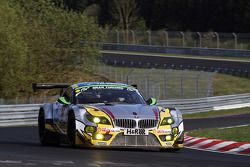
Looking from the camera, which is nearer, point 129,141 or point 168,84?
point 129,141

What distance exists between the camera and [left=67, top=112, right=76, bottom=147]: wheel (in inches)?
546

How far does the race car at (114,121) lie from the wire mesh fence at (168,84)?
17.7m

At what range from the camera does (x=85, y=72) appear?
45.3 m

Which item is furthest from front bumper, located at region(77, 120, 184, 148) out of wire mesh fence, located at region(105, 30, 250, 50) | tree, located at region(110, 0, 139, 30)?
tree, located at region(110, 0, 139, 30)

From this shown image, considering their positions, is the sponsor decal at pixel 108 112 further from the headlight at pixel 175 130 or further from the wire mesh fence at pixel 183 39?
the wire mesh fence at pixel 183 39

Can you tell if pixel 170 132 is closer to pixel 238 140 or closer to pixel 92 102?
pixel 92 102

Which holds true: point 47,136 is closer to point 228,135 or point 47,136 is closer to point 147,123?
point 147,123

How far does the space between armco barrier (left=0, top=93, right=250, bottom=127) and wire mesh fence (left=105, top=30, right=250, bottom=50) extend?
20.4 m

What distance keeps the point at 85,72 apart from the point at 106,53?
74.5 feet

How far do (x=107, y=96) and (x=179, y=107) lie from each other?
60.6 feet

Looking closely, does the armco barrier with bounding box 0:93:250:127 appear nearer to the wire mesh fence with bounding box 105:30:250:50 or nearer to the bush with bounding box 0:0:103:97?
the bush with bounding box 0:0:103:97

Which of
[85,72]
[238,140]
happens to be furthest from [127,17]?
[238,140]

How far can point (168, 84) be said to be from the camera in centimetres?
4019

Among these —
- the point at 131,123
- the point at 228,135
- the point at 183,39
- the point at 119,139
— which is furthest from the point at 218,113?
the point at 183,39
